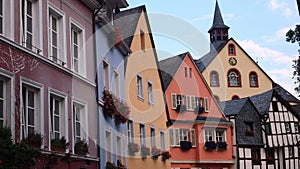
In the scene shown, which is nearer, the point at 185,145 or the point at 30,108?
the point at 30,108

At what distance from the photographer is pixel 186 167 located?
132ft

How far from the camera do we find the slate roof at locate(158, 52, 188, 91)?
42438 mm

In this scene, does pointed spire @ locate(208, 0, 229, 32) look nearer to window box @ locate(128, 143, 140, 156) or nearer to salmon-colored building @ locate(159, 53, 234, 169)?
salmon-colored building @ locate(159, 53, 234, 169)

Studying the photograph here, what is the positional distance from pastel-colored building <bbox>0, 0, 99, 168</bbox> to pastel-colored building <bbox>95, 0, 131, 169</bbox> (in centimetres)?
74

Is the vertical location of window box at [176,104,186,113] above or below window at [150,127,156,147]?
above

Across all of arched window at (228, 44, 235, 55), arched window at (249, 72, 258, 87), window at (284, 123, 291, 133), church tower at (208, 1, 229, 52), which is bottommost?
window at (284, 123, 291, 133)

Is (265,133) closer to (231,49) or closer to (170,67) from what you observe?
(170,67)

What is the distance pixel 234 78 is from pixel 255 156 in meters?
20.7

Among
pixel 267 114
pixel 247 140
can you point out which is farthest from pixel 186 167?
pixel 267 114

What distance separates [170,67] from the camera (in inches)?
1702

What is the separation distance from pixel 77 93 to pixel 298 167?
101 feet

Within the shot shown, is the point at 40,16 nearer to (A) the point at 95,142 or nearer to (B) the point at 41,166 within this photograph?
(B) the point at 41,166

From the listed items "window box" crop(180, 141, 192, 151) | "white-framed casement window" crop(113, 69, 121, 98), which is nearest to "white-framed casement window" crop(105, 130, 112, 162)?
"white-framed casement window" crop(113, 69, 121, 98)

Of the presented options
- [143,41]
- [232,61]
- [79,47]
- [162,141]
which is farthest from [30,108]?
[232,61]
